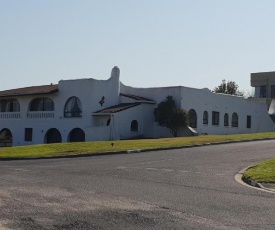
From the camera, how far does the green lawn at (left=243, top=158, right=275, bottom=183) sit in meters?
16.6

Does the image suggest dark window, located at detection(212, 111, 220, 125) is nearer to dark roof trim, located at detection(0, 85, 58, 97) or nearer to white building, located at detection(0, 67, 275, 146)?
white building, located at detection(0, 67, 275, 146)

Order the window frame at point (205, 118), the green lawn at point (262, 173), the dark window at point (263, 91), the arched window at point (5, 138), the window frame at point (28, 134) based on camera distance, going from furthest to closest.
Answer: the dark window at point (263, 91), the arched window at point (5, 138), the window frame at point (28, 134), the window frame at point (205, 118), the green lawn at point (262, 173)

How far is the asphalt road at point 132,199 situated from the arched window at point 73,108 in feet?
96.0

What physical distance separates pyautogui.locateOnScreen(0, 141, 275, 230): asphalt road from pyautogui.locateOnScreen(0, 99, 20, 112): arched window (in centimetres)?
3720

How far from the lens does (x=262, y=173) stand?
1780 cm

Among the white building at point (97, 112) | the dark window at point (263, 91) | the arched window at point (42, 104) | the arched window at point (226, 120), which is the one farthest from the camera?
the dark window at point (263, 91)

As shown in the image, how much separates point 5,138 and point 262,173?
43005mm

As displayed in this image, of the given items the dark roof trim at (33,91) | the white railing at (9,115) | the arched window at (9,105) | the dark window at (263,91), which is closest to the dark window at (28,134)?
the white railing at (9,115)

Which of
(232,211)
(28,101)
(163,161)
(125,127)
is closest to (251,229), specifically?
(232,211)

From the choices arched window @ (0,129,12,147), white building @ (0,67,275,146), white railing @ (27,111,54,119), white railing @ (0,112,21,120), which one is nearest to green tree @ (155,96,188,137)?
white building @ (0,67,275,146)

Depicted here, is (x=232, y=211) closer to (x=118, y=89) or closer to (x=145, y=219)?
(x=145, y=219)

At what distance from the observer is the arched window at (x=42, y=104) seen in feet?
175

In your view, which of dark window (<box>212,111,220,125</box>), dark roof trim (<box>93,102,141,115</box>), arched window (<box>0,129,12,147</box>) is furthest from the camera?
arched window (<box>0,129,12,147</box>)

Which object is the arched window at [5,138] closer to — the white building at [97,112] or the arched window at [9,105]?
the white building at [97,112]
